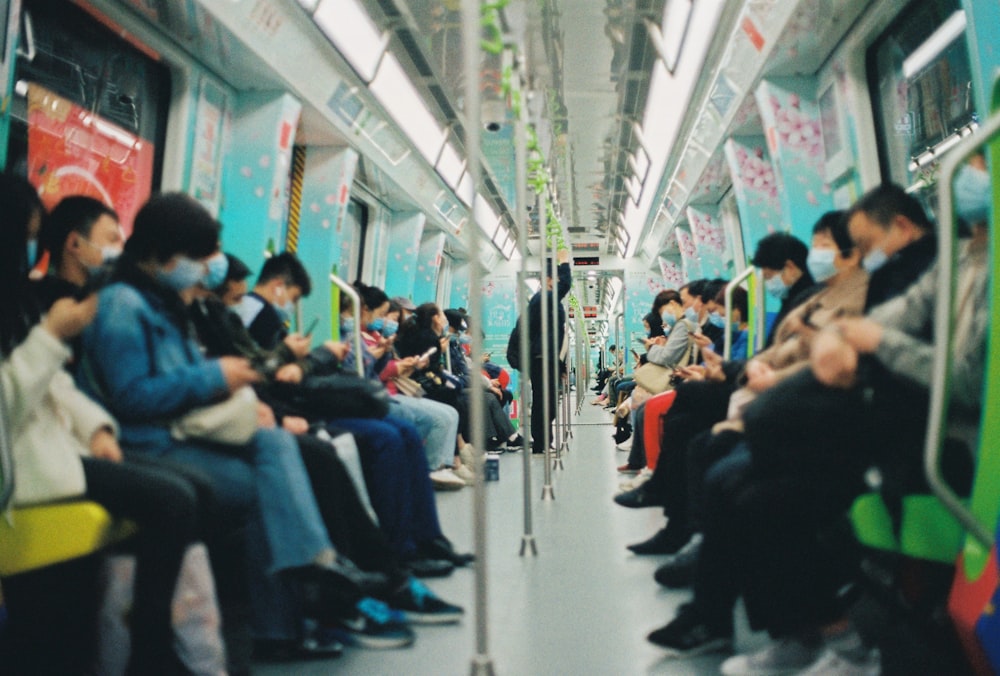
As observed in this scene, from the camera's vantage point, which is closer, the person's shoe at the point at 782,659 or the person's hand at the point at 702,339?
the person's shoe at the point at 782,659

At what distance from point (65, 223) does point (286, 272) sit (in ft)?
3.60

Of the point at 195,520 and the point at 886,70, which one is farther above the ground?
the point at 886,70

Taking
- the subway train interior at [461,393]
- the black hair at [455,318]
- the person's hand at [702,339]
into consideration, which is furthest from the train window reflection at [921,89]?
the black hair at [455,318]

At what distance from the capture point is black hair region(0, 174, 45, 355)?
5.50 ft

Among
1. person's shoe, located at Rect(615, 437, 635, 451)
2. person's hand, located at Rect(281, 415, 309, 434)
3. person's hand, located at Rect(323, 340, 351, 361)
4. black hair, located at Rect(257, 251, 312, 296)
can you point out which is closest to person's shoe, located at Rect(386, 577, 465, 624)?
person's hand, located at Rect(281, 415, 309, 434)

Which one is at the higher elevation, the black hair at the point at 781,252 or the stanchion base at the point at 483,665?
the black hair at the point at 781,252

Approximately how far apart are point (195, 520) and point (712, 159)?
6.22 meters

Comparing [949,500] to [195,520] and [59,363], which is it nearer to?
[195,520]

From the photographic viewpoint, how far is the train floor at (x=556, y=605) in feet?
6.27

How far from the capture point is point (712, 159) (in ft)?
22.5

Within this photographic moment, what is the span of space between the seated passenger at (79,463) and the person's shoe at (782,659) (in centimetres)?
131

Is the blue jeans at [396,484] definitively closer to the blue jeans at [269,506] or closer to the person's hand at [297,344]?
the person's hand at [297,344]

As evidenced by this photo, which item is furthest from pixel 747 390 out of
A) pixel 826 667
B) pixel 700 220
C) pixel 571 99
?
pixel 700 220

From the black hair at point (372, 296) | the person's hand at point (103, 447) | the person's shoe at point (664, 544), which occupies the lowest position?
the person's shoe at point (664, 544)
